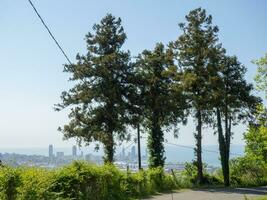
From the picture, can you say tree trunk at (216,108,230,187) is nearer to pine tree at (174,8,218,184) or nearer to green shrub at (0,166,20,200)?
pine tree at (174,8,218,184)

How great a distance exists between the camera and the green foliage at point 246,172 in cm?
4684

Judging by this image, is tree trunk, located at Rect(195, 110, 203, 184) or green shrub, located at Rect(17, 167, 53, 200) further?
tree trunk, located at Rect(195, 110, 203, 184)

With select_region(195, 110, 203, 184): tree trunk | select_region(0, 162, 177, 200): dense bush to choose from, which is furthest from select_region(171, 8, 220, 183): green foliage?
select_region(0, 162, 177, 200): dense bush

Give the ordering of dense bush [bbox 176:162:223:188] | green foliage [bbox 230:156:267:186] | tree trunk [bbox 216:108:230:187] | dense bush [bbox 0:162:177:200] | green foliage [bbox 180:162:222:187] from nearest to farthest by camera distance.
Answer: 1. dense bush [bbox 0:162:177:200]
2. dense bush [bbox 176:162:223:188]
3. green foliage [bbox 180:162:222:187]
4. tree trunk [bbox 216:108:230:187]
5. green foliage [bbox 230:156:267:186]

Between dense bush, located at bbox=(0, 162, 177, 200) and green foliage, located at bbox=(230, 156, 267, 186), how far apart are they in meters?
19.5

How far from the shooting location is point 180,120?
4909cm

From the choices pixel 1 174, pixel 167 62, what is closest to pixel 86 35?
pixel 167 62

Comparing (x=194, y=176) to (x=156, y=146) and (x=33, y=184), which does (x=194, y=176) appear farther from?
(x=33, y=184)

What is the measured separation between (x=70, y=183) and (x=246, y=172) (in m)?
35.4

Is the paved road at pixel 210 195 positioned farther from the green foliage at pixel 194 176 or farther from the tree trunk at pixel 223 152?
the tree trunk at pixel 223 152

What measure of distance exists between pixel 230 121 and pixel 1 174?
40.1m

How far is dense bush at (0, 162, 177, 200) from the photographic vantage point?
502 inches

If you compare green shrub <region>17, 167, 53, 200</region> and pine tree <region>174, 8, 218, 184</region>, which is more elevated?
pine tree <region>174, 8, 218, 184</region>

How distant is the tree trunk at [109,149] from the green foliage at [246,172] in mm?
12837
